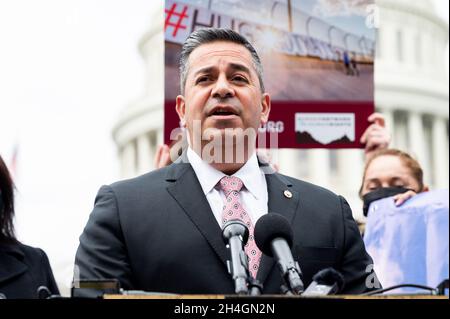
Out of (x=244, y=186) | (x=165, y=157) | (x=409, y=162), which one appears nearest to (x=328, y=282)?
(x=244, y=186)

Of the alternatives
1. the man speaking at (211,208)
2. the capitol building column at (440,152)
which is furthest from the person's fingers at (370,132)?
the capitol building column at (440,152)

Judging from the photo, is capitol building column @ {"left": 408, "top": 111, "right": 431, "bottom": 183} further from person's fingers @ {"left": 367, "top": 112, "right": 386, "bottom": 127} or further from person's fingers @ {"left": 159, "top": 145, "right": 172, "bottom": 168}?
person's fingers @ {"left": 159, "top": 145, "right": 172, "bottom": 168}

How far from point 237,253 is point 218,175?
1.22 metres

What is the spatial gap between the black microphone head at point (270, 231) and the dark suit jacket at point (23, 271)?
1.73 metres

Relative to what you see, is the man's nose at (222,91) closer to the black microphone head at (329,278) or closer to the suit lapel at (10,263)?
the black microphone head at (329,278)

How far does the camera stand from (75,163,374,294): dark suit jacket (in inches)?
187

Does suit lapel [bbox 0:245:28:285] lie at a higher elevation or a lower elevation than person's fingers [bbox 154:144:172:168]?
lower

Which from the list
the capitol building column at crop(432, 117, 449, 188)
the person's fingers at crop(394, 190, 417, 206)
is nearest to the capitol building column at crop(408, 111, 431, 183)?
the capitol building column at crop(432, 117, 449, 188)

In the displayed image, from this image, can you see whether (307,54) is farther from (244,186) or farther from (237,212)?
(237,212)

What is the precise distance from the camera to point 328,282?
399cm

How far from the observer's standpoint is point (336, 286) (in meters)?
3.96

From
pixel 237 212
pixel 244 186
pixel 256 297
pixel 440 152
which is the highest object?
pixel 440 152

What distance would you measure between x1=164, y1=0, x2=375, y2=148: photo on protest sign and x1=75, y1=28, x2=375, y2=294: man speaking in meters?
3.32
